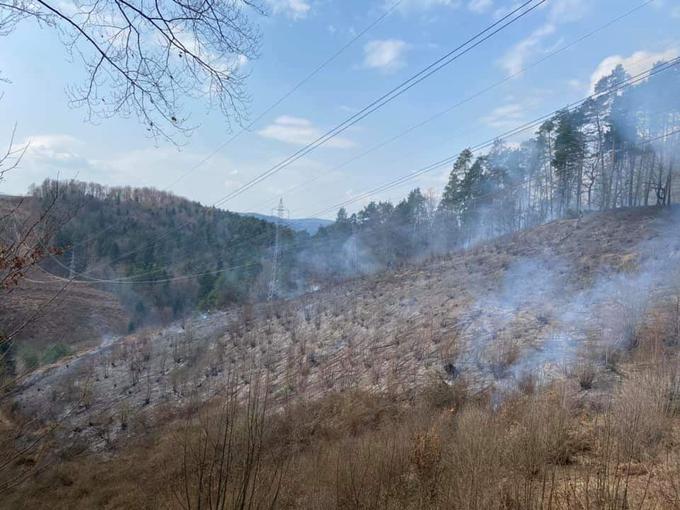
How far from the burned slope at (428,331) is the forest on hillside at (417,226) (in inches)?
236

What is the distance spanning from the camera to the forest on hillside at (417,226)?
2697 cm

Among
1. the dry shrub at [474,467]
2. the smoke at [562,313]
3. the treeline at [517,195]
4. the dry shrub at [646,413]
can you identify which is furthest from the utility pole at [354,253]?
the dry shrub at [474,467]

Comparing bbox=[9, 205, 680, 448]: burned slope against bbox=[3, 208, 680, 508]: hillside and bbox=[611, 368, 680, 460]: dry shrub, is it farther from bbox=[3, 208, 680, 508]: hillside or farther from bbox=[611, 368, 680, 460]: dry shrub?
bbox=[611, 368, 680, 460]: dry shrub

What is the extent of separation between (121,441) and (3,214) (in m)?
12.2

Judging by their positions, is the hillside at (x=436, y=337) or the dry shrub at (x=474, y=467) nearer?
the dry shrub at (x=474, y=467)

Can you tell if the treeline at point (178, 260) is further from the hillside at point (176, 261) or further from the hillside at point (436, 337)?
the hillside at point (436, 337)

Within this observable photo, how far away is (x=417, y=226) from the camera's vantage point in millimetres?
42156

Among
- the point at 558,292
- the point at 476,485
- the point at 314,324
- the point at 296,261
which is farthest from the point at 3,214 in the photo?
the point at 296,261

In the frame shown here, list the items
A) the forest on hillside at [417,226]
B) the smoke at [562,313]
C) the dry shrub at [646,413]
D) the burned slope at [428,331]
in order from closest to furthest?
the dry shrub at [646,413], the smoke at [562,313], the burned slope at [428,331], the forest on hillside at [417,226]

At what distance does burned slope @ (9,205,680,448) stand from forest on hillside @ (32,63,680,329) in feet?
19.6

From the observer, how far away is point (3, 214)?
277 cm

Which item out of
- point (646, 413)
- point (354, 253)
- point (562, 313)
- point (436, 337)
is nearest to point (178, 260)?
point (354, 253)

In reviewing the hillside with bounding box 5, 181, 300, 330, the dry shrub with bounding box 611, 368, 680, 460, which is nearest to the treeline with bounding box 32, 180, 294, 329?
the hillside with bounding box 5, 181, 300, 330

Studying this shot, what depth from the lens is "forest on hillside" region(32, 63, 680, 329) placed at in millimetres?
26972
